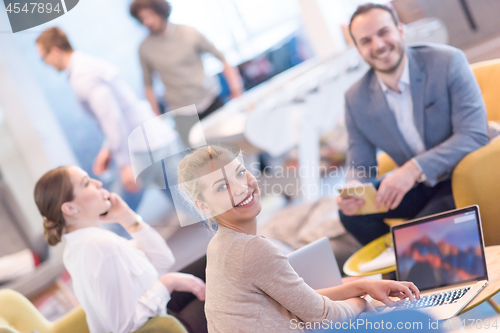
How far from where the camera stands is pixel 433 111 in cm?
144

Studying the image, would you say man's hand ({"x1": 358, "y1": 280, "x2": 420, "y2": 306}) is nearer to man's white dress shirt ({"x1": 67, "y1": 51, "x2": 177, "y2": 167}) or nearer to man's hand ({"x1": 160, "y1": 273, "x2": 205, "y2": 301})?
man's hand ({"x1": 160, "y1": 273, "x2": 205, "y2": 301})

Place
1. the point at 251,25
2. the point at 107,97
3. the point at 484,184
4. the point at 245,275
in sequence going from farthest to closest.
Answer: the point at 251,25 → the point at 107,97 → the point at 484,184 → the point at 245,275

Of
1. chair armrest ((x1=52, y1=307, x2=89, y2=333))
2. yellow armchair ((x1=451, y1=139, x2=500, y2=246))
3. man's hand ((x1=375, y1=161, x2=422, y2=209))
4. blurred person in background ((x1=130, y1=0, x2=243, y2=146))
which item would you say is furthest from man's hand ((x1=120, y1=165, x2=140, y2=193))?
yellow armchair ((x1=451, y1=139, x2=500, y2=246))

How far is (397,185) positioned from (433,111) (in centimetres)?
25

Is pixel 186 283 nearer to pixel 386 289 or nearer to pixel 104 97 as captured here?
pixel 386 289

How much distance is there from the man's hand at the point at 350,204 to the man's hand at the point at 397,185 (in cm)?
6

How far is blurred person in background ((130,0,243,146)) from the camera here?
196 cm

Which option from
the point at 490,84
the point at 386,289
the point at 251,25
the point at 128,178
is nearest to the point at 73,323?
the point at 128,178

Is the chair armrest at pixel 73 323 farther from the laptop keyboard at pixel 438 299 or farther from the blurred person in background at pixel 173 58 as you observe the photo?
the blurred person in background at pixel 173 58

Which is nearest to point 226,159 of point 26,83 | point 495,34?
point 26,83

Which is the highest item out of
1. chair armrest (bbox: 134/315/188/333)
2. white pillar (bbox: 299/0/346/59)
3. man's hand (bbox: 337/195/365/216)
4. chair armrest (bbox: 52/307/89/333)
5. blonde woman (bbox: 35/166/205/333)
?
white pillar (bbox: 299/0/346/59)

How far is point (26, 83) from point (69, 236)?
166cm

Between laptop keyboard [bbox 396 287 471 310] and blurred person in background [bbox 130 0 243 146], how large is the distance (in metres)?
1.33

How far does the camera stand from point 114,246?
1142mm
